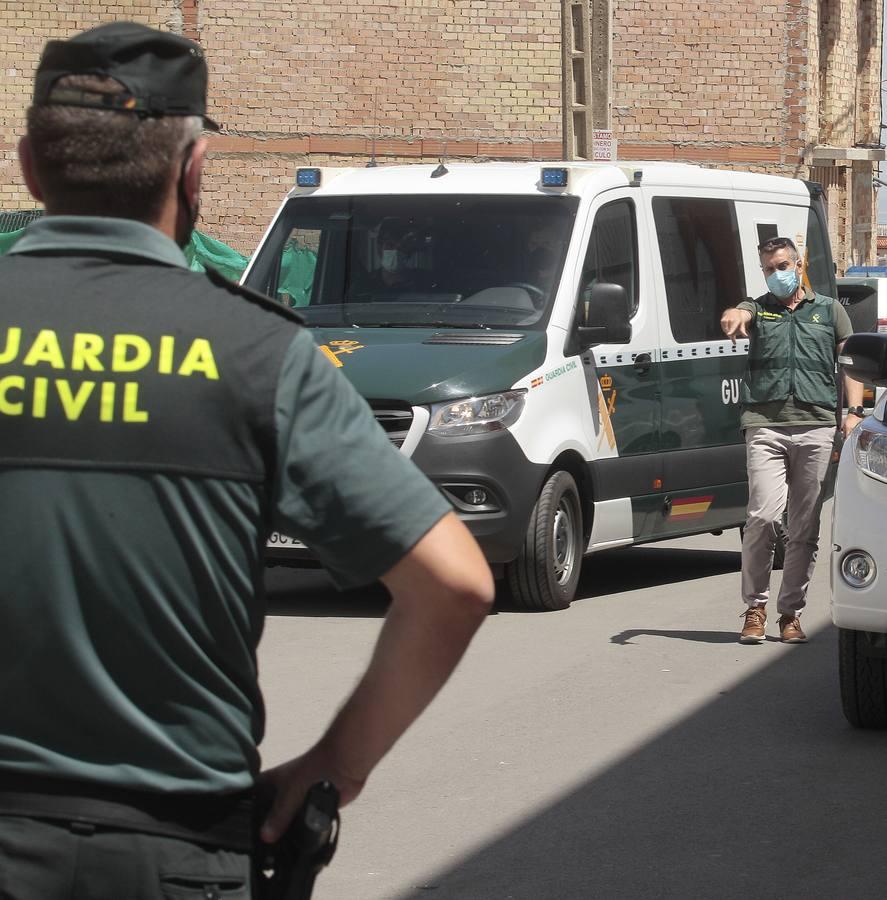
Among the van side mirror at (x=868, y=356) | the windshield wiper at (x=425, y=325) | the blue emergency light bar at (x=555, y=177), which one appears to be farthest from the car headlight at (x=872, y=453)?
the blue emergency light bar at (x=555, y=177)

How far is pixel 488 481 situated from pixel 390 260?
1663 millimetres

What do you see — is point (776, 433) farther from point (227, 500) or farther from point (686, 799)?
point (227, 500)

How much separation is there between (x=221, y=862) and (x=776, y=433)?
6951mm

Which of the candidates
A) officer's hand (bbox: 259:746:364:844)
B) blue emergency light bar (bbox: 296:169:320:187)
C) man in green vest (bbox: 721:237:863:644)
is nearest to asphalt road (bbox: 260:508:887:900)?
man in green vest (bbox: 721:237:863:644)

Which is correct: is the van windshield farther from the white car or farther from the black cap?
the black cap

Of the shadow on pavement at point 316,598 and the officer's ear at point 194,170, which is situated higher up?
the officer's ear at point 194,170

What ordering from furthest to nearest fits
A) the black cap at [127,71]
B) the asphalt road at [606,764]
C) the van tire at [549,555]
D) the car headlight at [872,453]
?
the van tire at [549,555]
the car headlight at [872,453]
the asphalt road at [606,764]
the black cap at [127,71]

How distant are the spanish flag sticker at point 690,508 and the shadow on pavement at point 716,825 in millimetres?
3458

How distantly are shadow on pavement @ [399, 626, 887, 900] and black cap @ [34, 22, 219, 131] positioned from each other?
3.12 meters

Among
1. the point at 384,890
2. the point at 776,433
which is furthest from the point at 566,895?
the point at 776,433

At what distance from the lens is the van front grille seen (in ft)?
30.5

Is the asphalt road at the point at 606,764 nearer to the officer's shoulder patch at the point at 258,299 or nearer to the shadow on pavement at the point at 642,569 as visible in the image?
the shadow on pavement at the point at 642,569

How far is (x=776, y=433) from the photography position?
8.75 metres

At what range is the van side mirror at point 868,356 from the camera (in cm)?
655
